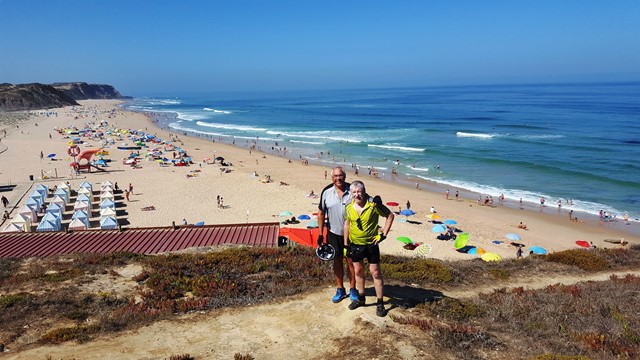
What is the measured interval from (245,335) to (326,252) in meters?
1.69

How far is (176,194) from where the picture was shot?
28688 millimetres

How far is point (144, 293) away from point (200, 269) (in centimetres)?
153

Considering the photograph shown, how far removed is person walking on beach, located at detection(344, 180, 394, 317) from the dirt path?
0.68m

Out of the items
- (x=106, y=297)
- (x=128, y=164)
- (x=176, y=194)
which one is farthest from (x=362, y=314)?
A: (x=128, y=164)

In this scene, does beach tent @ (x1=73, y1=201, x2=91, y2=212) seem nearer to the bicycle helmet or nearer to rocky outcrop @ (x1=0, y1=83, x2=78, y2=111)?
the bicycle helmet

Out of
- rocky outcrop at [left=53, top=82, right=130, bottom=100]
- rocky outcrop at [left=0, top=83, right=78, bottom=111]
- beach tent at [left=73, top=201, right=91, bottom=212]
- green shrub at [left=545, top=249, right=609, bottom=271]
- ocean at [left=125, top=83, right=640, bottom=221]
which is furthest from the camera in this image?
rocky outcrop at [left=53, top=82, right=130, bottom=100]

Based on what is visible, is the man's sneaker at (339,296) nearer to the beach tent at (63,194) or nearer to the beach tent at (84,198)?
the beach tent at (84,198)

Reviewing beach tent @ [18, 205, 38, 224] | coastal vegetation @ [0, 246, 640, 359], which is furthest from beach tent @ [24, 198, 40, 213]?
coastal vegetation @ [0, 246, 640, 359]

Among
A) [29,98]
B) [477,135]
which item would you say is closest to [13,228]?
[477,135]

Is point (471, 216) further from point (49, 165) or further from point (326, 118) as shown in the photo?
point (326, 118)

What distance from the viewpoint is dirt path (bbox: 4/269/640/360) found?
5.67 metres

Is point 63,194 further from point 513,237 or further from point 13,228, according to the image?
point 513,237

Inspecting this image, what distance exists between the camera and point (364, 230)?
19.1 feet

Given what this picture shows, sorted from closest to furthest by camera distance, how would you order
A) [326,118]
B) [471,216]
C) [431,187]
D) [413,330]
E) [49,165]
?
[413,330], [471,216], [431,187], [49,165], [326,118]
